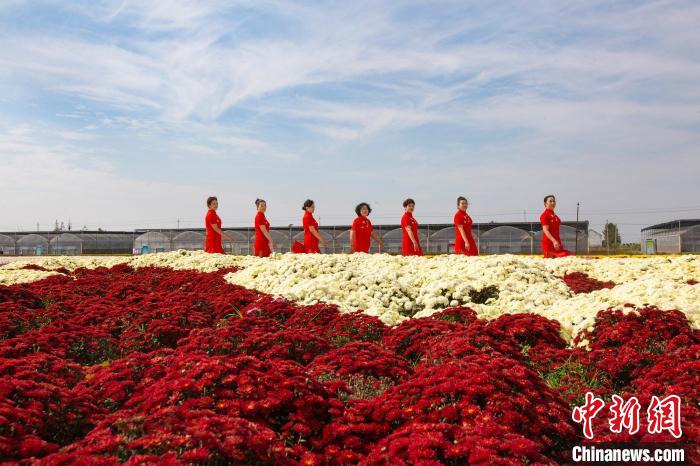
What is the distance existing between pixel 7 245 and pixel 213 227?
60130 millimetres

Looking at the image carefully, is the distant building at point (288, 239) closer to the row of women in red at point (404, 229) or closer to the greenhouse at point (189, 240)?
the greenhouse at point (189, 240)

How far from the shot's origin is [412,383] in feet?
15.3

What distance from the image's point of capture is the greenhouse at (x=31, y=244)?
64438mm

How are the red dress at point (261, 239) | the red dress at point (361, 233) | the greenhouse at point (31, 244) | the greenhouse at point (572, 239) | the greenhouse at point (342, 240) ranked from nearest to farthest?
1. the red dress at point (261, 239)
2. the red dress at point (361, 233)
3. the greenhouse at point (572, 239)
4. the greenhouse at point (342, 240)
5. the greenhouse at point (31, 244)

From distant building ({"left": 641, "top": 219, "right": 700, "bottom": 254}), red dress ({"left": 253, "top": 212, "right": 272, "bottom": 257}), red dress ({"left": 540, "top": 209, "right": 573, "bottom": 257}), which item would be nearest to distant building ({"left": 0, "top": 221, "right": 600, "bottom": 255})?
distant building ({"left": 641, "top": 219, "right": 700, "bottom": 254})

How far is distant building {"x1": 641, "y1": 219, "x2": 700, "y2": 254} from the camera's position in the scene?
39853mm

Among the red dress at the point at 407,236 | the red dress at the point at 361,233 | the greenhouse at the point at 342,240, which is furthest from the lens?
the greenhouse at the point at 342,240

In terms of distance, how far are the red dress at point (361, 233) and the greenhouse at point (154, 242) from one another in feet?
142

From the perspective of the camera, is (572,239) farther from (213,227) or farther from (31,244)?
(31,244)

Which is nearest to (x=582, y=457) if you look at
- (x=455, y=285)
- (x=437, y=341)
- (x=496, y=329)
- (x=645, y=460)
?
(x=645, y=460)

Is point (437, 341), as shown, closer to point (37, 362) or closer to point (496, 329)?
point (496, 329)

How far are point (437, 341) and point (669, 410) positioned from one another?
274 cm

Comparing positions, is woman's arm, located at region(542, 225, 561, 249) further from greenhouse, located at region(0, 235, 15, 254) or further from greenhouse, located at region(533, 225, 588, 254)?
greenhouse, located at region(0, 235, 15, 254)

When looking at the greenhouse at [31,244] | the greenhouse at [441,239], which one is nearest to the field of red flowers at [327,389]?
the greenhouse at [441,239]
